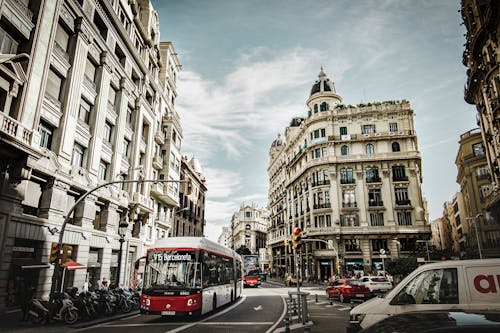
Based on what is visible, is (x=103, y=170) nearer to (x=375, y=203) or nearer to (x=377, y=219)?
(x=375, y=203)

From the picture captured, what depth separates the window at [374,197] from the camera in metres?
47.2

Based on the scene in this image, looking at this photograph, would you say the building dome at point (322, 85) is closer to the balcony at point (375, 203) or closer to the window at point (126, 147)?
the balcony at point (375, 203)

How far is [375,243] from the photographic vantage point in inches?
1806

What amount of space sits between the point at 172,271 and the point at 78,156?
11987 mm

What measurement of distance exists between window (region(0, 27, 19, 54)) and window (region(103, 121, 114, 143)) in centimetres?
906

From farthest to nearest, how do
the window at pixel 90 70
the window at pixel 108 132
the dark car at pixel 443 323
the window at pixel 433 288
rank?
the window at pixel 108 132
the window at pixel 90 70
the window at pixel 433 288
the dark car at pixel 443 323

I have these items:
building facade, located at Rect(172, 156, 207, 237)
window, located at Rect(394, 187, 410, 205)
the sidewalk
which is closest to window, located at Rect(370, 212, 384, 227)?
window, located at Rect(394, 187, 410, 205)


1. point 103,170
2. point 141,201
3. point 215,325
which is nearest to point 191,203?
point 141,201

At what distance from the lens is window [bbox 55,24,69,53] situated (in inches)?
735

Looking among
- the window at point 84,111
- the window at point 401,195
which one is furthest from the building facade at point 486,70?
the window at point 84,111

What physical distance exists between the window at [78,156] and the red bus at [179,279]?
9.74 meters

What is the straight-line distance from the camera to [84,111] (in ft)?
69.9

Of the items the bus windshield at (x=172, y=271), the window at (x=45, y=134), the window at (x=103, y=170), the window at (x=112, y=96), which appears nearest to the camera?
the bus windshield at (x=172, y=271)

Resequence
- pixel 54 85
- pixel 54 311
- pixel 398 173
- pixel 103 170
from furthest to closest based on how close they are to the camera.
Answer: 1. pixel 398 173
2. pixel 103 170
3. pixel 54 85
4. pixel 54 311
